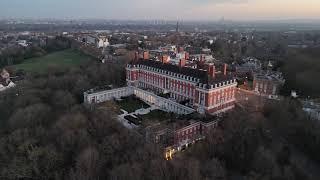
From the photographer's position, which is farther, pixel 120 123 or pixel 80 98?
pixel 80 98

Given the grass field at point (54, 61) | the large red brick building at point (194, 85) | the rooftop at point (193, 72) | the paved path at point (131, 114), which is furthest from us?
the grass field at point (54, 61)

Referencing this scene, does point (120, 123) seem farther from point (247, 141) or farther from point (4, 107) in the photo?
point (4, 107)

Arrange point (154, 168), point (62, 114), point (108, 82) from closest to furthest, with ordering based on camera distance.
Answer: point (154, 168), point (62, 114), point (108, 82)

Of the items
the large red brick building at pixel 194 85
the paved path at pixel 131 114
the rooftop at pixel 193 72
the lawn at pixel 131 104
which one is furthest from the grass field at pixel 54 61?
the paved path at pixel 131 114

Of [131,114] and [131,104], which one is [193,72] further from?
[131,104]

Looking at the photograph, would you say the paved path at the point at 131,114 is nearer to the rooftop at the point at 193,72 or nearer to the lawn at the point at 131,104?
the lawn at the point at 131,104

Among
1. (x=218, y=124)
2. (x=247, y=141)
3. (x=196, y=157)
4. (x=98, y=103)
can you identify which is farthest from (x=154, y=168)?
(x=98, y=103)

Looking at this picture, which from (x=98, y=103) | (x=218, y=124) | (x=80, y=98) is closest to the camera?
(x=218, y=124)

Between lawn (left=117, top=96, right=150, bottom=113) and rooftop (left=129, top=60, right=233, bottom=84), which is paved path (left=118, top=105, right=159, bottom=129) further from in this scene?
rooftop (left=129, top=60, right=233, bottom=84)
